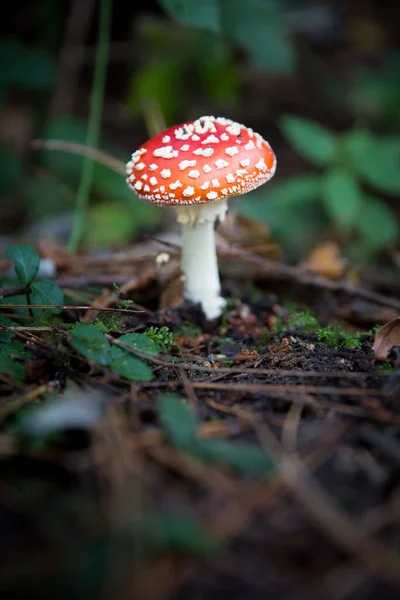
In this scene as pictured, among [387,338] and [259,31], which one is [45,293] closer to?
[387,338]

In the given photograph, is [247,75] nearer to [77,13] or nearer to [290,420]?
[77,13]

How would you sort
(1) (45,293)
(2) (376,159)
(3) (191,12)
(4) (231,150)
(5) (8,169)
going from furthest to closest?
(5) (8,169)
(2) (376,159)
(3) (191,12)
(4) (231,150)
(1) (45,293)

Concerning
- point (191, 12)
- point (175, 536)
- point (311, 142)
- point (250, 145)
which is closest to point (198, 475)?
point (175, 536)

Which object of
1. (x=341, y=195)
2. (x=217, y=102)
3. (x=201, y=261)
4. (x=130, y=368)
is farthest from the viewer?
(x=217, y=102)

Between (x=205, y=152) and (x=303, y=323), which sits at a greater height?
(x=205, y=152)

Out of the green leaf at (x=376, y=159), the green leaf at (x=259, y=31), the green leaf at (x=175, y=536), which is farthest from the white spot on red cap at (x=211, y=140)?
the green leaf at (x=259, y=31)

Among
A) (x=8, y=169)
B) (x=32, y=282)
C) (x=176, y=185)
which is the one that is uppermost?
(x=176, y=185)

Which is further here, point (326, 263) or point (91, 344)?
point (326, 263)
